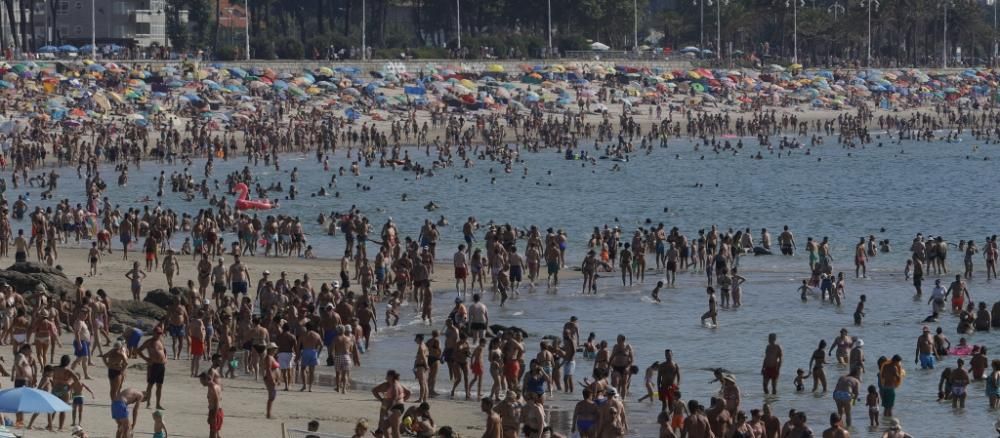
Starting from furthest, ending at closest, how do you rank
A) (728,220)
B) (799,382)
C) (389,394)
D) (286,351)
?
(728,220) < (799,382) < (286,351) < (389,394)

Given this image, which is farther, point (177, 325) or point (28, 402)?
point (177, 325)

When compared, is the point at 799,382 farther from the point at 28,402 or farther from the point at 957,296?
the point at 28,402

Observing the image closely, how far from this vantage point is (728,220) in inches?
2106

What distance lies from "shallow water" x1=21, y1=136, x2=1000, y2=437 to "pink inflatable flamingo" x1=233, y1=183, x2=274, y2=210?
3.71ft

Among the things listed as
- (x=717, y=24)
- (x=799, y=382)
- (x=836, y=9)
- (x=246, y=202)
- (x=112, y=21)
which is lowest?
(x=799, y=382)

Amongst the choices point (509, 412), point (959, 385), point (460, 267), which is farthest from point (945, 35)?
point (509, 412)

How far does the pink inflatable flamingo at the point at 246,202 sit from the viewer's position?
49531 millimetres

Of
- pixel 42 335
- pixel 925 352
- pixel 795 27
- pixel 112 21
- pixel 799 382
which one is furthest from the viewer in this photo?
pixel 795 27

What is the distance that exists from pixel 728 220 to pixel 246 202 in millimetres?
15083

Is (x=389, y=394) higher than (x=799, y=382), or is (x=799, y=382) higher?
(x=389, y=394)

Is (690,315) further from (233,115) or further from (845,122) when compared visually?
(845,122)

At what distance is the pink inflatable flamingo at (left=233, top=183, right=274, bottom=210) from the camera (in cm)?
4953

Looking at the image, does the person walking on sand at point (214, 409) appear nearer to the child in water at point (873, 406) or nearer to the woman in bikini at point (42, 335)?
the woman in bikini at point (42, 335)

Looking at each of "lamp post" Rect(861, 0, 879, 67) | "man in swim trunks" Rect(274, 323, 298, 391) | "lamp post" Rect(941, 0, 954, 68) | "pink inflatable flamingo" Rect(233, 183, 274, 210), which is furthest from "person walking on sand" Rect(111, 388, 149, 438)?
"lamp post" Rect(941, 0, 954, 68)
